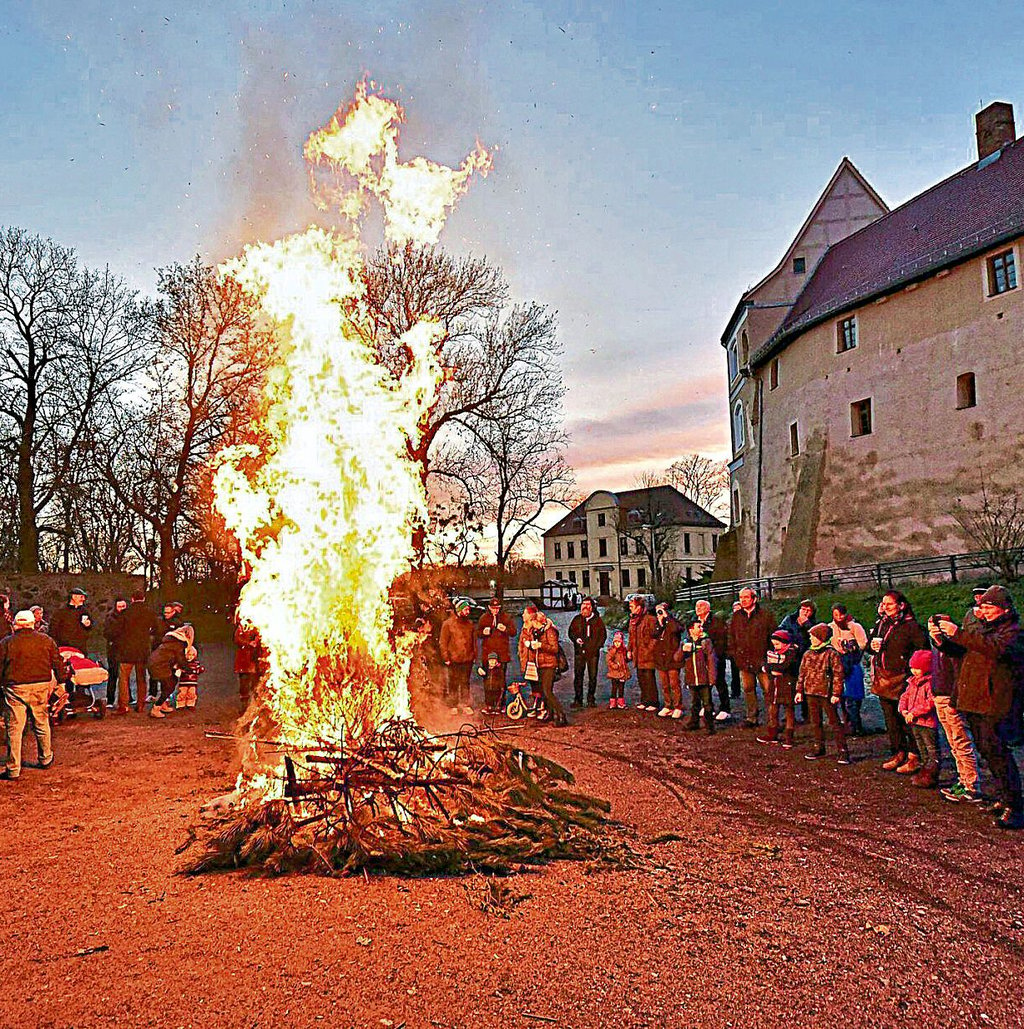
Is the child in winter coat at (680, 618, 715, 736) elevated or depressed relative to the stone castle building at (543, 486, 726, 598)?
depressed

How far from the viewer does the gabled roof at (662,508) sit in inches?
2840

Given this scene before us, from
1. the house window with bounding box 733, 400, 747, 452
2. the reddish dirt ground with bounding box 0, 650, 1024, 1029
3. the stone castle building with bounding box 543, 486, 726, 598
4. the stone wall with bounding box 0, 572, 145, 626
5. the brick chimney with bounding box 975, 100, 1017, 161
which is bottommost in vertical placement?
the reddish dirt ground with bounding box 0, 650, 1024, 1029

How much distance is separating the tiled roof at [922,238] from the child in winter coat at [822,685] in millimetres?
19626

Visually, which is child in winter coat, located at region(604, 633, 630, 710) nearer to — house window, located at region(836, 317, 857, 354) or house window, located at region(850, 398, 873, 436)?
house window, located at region(850, 398, 873, 436)

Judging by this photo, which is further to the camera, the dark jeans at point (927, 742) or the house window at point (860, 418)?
the house window at point (860, 418)

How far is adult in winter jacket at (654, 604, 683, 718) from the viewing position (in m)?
12.6

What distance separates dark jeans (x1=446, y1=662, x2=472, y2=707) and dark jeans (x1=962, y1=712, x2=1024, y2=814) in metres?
8.32

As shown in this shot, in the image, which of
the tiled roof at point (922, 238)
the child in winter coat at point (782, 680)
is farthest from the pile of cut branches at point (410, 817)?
the tiled roof at point (922, 238)

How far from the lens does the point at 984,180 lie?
27984 millimetres

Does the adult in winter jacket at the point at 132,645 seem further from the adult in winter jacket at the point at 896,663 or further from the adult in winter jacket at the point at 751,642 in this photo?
the adult in winter jacket at the point at 896,663

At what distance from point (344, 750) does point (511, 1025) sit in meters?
3.56

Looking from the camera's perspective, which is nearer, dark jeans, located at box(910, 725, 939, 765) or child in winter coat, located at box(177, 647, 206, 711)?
dark jeans, located at box(910, 725, 939, 765)

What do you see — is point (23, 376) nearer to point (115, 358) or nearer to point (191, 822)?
point (115, 358)

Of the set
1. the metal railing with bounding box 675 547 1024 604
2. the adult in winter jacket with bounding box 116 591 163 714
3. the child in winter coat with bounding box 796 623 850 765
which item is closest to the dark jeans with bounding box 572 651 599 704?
the child in winter coat with bounding box 796 623 850 765
